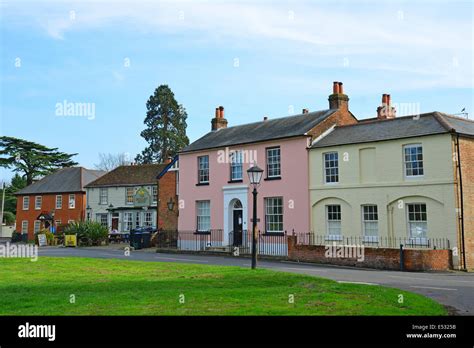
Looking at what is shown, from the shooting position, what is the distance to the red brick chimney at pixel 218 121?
121 ft

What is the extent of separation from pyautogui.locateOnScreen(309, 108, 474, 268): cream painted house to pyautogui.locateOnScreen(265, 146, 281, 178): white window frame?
7.72ft

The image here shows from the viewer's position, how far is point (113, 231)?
47094mm

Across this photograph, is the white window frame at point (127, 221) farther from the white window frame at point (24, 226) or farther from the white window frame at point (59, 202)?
the white window frame at point (24, 226)

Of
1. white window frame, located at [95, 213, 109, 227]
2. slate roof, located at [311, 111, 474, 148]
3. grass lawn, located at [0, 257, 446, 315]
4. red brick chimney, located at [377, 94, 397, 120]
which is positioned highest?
red brick chimney, located at [377, 94, 397, 120]

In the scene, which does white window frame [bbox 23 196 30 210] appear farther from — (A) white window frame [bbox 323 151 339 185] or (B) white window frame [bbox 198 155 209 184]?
(A) white window frame [bbox 323 151 339 185]

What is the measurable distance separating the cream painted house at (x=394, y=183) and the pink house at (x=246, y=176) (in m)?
1.05

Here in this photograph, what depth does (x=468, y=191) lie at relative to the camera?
22.5 m

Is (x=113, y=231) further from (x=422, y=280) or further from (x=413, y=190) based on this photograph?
(x=422, y=280)

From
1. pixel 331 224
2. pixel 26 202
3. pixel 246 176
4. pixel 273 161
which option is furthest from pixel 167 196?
pixel 26 202

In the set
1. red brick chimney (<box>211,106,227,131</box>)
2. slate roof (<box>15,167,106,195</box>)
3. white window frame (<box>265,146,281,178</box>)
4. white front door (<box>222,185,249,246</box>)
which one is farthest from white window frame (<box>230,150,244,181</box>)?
slate roof (<box>15,167,106,195</box>)

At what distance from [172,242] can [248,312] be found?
27764 mm

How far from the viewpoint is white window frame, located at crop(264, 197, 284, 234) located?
1121 inches
